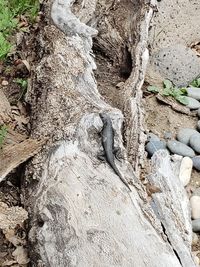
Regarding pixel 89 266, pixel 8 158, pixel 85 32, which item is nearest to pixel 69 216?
pixel 89 266

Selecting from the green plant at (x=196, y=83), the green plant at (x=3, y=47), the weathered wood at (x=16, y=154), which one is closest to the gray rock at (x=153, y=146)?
the green plant at (x=196, y=83)

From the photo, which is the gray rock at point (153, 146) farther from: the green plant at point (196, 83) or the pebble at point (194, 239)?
the green plant at point (196, 83)

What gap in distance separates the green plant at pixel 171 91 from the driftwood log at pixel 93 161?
0.65 m

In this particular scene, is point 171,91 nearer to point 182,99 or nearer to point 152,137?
point 182,99

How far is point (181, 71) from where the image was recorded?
5.73 metres

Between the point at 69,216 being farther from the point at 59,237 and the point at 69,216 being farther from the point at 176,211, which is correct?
the point at 176,211

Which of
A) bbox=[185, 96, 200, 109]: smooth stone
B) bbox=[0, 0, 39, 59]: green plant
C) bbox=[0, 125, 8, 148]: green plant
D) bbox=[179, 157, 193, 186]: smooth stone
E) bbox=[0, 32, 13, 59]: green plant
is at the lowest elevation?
bbox=[179, 157, 193, 186]: smooth stone

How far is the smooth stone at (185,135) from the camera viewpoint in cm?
511

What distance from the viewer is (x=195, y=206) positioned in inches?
177

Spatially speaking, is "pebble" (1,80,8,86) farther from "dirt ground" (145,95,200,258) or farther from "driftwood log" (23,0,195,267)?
"dirt ground" (145,95,200,258)

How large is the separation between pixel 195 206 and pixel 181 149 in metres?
0.63

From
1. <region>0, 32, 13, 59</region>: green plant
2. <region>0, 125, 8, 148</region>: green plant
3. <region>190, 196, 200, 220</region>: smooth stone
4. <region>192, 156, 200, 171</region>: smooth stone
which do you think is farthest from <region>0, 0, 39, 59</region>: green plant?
<region>190, 196, 200, 220</region>: smooth stone

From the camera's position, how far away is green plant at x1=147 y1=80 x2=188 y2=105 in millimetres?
5508

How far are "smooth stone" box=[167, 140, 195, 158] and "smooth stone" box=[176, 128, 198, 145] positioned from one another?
0.32 feet
